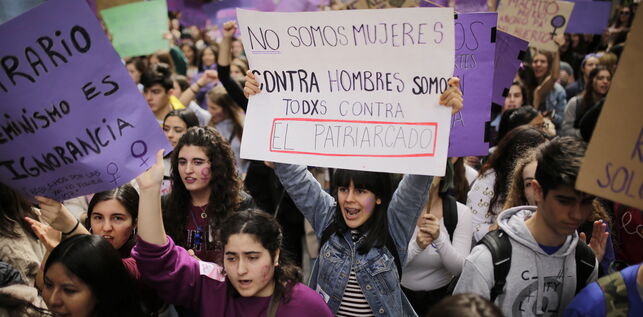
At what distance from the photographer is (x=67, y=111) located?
2.88 meters

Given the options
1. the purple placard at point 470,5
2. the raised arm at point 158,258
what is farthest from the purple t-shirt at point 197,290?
the purple placard at point 470,5

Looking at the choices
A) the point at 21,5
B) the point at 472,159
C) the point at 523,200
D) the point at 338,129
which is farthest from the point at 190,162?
the point at 472,159

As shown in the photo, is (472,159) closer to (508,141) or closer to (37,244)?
(508,141)

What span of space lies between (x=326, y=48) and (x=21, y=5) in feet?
7.64

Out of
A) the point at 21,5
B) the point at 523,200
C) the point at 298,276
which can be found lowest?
the point at 523,200

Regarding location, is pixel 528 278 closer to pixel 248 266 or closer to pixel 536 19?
pixel 248 266

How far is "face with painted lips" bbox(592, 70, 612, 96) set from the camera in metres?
7.78

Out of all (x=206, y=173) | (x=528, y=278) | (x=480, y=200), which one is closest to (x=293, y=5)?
(x=480, y=200)

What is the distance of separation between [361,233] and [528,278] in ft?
2.88

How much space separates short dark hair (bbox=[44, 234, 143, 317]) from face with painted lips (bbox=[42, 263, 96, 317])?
2 centimetres

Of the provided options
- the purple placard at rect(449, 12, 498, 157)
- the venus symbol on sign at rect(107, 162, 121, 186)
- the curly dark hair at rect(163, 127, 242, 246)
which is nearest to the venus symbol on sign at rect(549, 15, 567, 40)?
the purple placard at rect(449, 12, 498, 157)

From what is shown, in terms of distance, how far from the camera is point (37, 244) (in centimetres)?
352

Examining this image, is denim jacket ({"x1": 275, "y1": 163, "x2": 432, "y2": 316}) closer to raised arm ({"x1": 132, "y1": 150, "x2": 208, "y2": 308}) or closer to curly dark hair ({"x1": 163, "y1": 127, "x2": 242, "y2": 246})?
raised arm ({"x1": 132, "y1": 150, "x2": 208, "y2": 308})

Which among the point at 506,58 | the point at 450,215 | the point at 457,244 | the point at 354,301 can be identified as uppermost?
the point at 506,58
